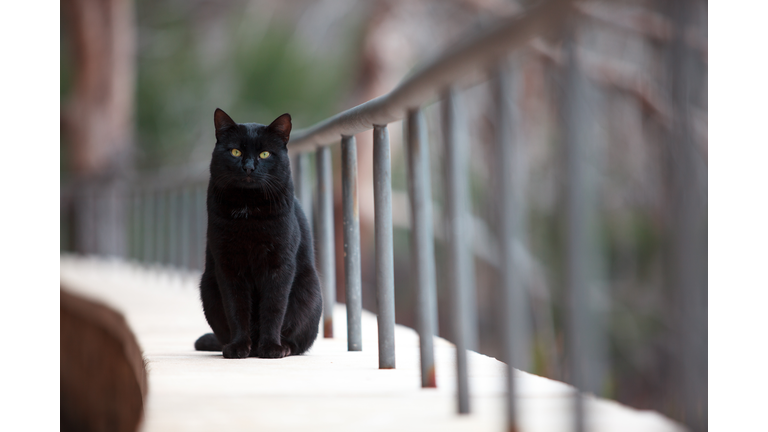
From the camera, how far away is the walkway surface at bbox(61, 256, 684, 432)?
1098 millimetres

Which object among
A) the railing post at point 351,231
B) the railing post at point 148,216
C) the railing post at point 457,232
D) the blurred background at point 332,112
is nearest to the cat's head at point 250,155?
the railing post at point 351,231

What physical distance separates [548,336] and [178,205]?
157 inches

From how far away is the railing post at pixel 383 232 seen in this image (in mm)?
1549

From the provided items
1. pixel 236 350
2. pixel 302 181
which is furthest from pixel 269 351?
pixel 302 181

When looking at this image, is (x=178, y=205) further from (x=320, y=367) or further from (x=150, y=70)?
(x=150, y=70)

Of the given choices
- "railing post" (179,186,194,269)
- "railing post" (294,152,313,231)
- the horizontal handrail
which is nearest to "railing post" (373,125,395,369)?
the horizontal handrail

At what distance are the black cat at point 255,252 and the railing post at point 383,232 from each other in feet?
1.07

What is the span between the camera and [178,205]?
4727mm

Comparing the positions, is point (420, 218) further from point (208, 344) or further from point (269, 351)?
point (208, 344)

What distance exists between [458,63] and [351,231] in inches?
35.2

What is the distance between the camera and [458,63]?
3.46 feet

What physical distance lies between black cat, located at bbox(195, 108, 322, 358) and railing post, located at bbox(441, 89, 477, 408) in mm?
738

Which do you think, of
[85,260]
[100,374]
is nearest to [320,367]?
[100,374]

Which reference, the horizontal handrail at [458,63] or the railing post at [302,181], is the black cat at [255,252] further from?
the railing post at [302,181]
